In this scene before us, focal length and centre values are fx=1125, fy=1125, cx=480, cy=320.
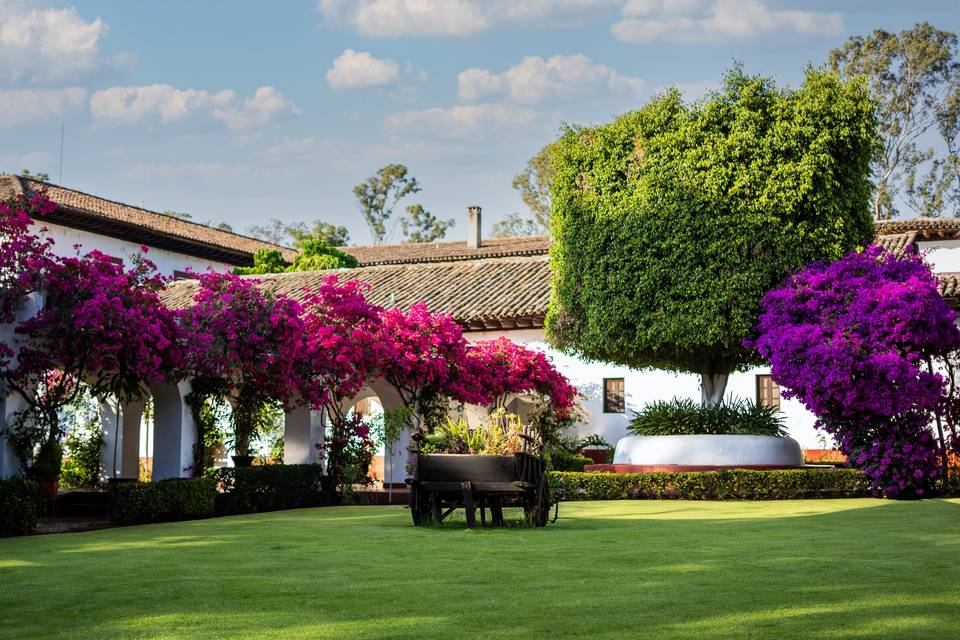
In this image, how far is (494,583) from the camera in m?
7.18

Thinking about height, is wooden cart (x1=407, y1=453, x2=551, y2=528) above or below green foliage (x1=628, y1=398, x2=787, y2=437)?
below

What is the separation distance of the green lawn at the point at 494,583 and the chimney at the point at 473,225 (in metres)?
33.6

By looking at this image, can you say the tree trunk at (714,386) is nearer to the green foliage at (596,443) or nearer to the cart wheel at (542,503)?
the green foliage at (596,443)

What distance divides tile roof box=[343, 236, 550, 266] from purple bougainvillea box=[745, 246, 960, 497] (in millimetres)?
21630

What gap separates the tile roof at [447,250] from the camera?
42.6 m

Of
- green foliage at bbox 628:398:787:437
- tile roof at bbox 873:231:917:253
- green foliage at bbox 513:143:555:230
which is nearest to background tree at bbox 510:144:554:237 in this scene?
green foliage at bbox 513:143:555:230

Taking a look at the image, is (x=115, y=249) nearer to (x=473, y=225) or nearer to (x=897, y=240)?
(x=473, y=225)

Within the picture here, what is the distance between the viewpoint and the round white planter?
64.4ft

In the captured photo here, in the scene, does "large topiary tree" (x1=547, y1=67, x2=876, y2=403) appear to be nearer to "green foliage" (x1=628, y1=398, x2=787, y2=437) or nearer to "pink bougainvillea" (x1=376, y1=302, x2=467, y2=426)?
"green foliage" (x1=628, y1=398, x2=787, y2=437)

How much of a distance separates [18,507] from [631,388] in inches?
694

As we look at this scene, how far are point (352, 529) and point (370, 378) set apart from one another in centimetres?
888

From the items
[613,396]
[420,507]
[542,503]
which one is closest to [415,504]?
[420,507]

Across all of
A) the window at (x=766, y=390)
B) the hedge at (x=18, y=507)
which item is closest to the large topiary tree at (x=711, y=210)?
the window at (x=766, y=390)

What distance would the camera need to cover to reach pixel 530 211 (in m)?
51.8
